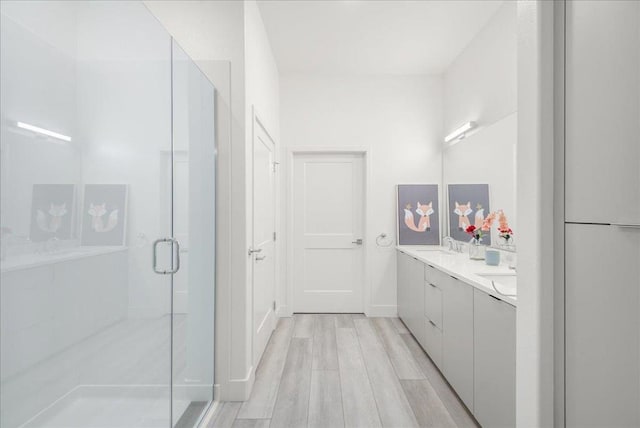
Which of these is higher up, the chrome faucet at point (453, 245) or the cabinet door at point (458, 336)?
the chrome faucet at point (453, 245)

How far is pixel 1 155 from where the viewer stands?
74 cm

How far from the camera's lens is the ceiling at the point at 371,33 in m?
2.75

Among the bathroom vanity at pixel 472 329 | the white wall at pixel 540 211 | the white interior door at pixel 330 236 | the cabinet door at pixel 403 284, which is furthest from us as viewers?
the white interior door at pixel 330 236

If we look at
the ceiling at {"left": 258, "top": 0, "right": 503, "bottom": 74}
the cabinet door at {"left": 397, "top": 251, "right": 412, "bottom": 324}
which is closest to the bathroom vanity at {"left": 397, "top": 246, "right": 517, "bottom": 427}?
the cabinet door at {"left": 397, "top": 251, "right": 412, "bottom": 324}

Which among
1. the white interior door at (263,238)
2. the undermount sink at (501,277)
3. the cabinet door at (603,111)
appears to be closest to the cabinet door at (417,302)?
the undermount sink at (501,277)

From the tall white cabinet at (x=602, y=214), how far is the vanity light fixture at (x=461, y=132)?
91.6 inches

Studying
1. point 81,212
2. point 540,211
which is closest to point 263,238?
point 81,212

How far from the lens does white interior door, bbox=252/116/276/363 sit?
2546mm

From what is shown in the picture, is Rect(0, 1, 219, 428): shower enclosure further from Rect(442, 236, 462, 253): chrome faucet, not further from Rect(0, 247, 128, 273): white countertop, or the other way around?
Rect(442, 236, 462, 253): chrome faucet

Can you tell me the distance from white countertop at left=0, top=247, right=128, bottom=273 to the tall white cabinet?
1.44m

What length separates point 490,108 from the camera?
297 cm

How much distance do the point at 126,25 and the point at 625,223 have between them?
1629mm

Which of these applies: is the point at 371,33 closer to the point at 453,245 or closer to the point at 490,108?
the point at 490,108

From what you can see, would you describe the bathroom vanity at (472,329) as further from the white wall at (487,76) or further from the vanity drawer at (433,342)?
the white wall at (487,76)
